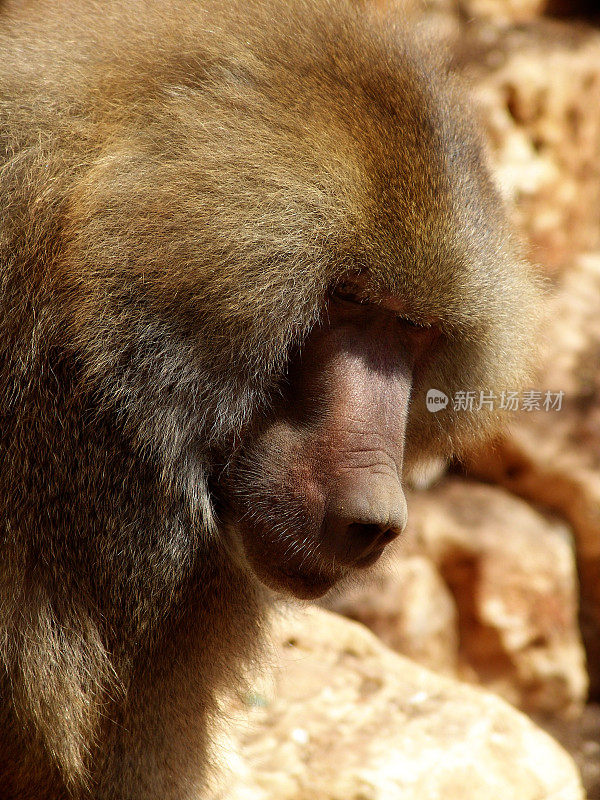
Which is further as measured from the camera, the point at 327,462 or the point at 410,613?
the point at 410,613

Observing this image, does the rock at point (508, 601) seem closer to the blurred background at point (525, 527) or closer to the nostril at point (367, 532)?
the blurred background at point (525, 527)

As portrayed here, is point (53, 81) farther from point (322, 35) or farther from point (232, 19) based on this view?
point (322, 35)

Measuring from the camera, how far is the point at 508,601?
482 cm

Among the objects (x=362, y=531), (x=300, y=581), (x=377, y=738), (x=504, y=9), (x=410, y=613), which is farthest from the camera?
(x=504, y=9)

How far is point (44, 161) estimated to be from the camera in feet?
6.21

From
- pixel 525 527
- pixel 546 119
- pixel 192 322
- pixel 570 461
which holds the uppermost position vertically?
pixel 192 322

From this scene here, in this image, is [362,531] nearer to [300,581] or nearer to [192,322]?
[300,581]

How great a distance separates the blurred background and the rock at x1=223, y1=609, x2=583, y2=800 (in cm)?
127

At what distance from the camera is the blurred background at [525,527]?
4730mm

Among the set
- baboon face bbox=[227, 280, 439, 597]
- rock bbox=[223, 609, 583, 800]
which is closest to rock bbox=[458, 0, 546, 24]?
rock bbox=[223, 609, 583, 800]

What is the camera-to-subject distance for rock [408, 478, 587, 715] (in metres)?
4.82

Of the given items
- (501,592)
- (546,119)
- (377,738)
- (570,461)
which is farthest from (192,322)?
(546,119)

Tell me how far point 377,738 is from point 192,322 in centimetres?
153

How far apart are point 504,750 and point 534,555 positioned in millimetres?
2035
